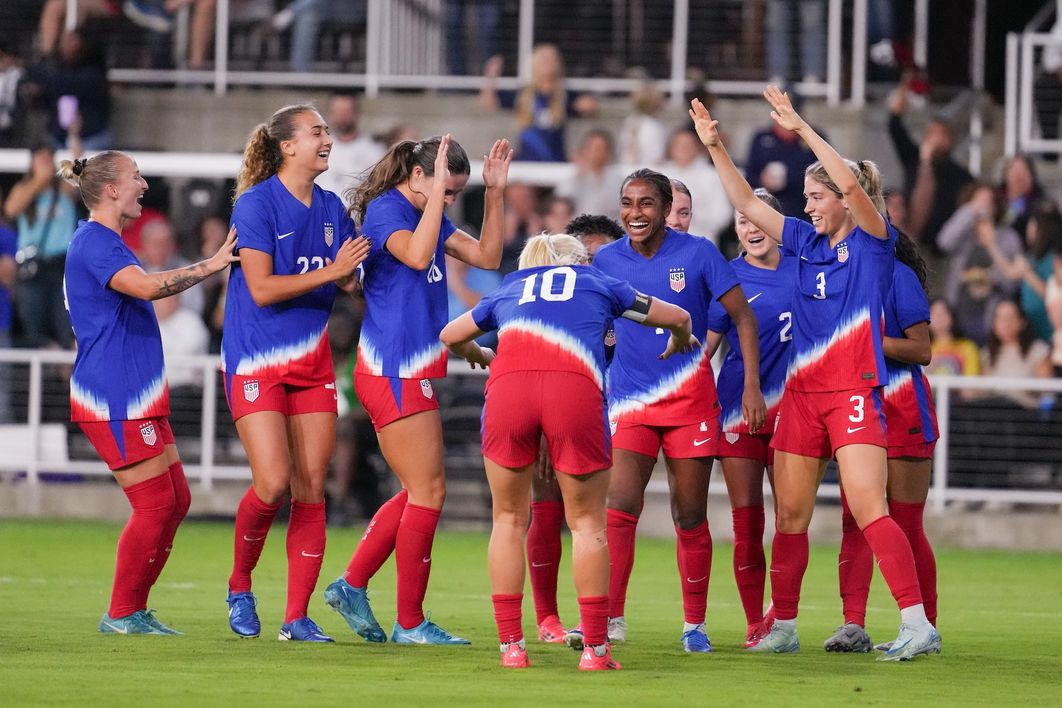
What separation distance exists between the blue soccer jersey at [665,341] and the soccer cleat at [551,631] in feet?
3.42

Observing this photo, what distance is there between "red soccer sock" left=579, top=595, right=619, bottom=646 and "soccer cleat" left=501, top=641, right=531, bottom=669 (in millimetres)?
281

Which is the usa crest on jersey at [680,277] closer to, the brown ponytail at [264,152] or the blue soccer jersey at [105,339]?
the brown ponytail at [264,152]

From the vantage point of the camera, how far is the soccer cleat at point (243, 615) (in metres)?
9.01

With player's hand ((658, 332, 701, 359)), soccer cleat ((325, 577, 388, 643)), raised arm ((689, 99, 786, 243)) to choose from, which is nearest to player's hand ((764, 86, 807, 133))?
raised arm ((689, 99, 786, 243))

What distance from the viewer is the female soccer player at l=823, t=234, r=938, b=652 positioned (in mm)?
9094

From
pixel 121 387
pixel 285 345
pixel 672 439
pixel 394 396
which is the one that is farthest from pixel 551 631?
pixel 121 387

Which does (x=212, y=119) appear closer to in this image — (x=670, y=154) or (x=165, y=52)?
(x=165, y=52)

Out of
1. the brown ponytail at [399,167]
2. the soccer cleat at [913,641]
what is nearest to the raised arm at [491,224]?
the brown ponytail at [399,167]

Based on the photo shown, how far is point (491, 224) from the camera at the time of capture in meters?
9.09

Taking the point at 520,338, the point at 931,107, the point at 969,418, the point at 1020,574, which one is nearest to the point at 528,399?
the point at 520,338

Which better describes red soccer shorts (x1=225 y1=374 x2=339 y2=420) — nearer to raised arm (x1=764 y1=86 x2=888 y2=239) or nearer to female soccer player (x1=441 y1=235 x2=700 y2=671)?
female soccer player (x1=441 y1=235 x2=700 y2=671)

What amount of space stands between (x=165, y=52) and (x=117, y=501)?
250 inches

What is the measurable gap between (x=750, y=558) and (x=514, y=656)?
1.80 m

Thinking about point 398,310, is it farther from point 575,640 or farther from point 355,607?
point 575,640
